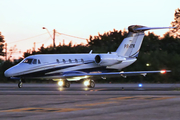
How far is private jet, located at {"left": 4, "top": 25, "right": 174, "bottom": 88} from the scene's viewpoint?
97.4 feet

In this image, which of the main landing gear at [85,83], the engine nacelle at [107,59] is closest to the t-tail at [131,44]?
the engine nacelle at [107,59]

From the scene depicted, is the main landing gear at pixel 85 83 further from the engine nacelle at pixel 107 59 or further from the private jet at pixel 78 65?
the engine nacelle at pixel 107 59

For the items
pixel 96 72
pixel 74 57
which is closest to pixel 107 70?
pixel 96 72

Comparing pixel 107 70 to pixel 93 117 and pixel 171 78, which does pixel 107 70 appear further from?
pixel 93 117

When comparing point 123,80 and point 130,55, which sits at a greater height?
point 130,55

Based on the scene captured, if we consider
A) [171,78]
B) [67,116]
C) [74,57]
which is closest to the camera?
[67,116]

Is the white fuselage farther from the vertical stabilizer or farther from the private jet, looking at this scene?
the vertical stabilizer

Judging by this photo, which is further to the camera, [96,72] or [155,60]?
[155,60]

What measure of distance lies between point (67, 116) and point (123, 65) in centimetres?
2366

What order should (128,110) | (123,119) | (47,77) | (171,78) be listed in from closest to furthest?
(123,119), (128,110), (47,77), (171,78)

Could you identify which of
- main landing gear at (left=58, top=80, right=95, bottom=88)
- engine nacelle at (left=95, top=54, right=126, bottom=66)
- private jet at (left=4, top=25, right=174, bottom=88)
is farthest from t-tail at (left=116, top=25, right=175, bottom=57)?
main landing gear at (left=58, top=80, right=95, bottom=88)

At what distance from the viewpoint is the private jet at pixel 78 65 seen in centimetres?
2969

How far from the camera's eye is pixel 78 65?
32.4 m

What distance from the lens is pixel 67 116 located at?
36.0 ft
